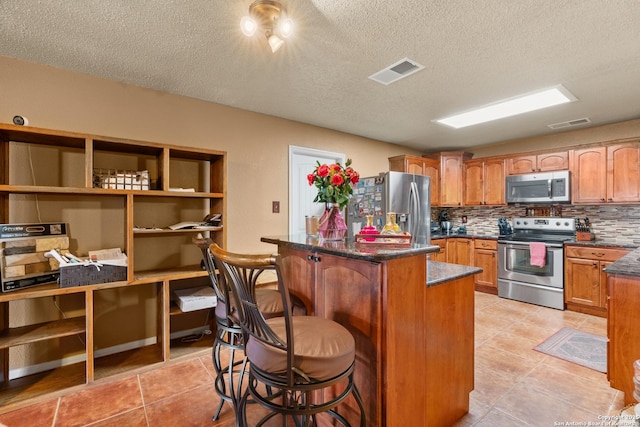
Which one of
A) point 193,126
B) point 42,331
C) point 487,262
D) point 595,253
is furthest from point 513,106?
point 42,331

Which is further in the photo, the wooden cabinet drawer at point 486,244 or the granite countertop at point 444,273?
the wooden cabinet drawer at point 486,244

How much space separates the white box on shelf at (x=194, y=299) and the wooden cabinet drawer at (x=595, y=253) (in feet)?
14.4

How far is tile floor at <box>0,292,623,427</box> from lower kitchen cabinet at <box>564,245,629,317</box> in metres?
1.63

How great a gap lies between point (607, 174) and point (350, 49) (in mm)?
3872

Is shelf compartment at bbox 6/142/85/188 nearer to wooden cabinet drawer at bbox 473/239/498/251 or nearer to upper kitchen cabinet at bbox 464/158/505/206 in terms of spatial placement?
wooden cabinet drawer at bbox 473/239/498/251

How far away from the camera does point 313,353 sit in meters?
1.12

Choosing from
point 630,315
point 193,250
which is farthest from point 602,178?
point 193,250

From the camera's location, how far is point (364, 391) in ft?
4.74

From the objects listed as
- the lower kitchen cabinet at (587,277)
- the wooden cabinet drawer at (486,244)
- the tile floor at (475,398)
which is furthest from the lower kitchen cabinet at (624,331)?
the wooden cabinet drawer at (486,244)

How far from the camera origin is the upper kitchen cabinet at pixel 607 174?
357 centimetres

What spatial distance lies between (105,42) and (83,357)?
2.52m

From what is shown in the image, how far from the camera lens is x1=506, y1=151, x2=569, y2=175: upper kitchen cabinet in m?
4.10

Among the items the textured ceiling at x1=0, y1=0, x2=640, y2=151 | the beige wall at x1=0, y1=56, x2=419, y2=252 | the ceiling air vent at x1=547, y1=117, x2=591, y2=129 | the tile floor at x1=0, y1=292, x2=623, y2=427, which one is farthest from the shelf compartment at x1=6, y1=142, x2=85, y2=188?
the ceiling air vent at x1=547, y1=117, x2=591, y2=129

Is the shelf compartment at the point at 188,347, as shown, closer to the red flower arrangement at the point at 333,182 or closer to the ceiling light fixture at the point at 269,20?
the red flower arrangement at the point at 333,182
